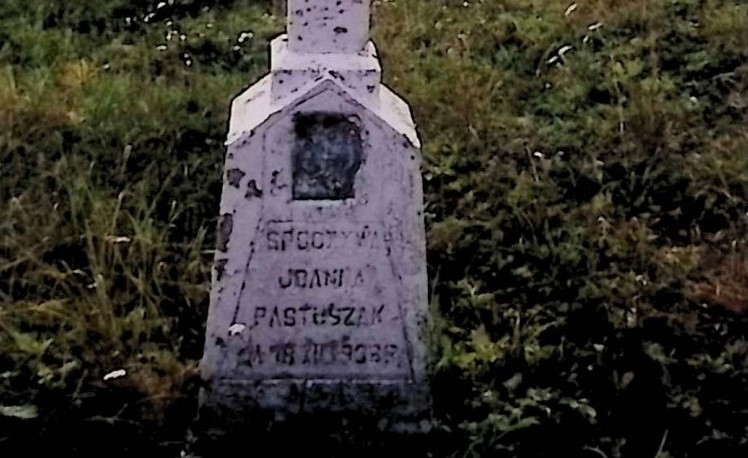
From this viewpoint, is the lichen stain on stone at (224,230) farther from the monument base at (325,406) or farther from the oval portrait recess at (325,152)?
the monument base at (325,406)

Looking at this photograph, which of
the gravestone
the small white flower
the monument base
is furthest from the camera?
the small white flower

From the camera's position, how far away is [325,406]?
13.7ft

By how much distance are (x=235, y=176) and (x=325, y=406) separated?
0.73 meters

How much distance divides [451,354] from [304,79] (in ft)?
3.54

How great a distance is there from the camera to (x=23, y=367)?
4371 mm

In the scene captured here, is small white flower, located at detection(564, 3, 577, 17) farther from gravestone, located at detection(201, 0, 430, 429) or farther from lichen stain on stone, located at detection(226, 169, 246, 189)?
lichen stain on stone, located at detection(226, 169, 246, 189)

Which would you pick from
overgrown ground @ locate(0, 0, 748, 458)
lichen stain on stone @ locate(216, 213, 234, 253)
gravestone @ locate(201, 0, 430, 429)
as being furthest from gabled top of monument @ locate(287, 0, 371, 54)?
overgrown ground @ locate(0, 0, 748, 458)

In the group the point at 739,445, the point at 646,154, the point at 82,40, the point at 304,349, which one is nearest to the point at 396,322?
the point at 304,349

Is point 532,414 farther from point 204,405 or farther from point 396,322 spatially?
point 204,405

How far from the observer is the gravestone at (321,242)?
12.9 feet

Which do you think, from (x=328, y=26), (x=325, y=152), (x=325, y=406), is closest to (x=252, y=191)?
(x=325, y=152)

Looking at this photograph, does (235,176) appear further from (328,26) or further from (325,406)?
(325,406)

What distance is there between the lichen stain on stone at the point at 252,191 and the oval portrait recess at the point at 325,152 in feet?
0.32

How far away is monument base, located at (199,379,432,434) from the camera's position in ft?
13.6
